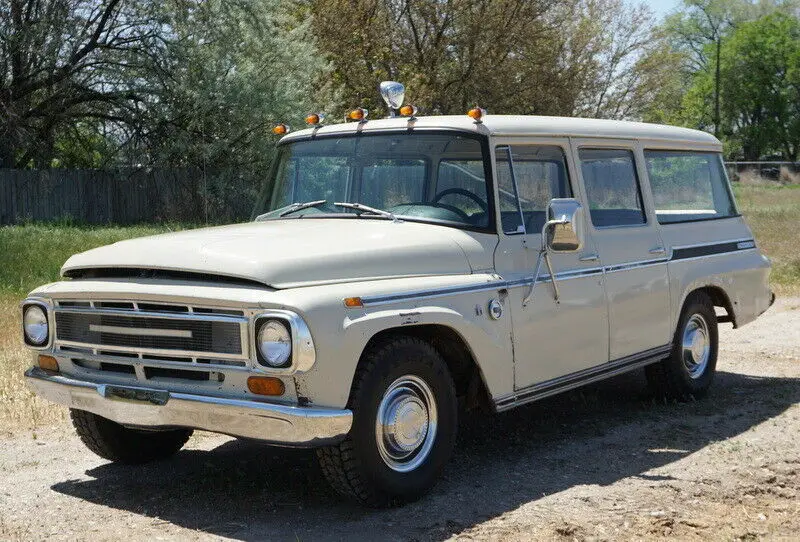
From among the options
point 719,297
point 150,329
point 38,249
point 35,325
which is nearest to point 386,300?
point 150,329

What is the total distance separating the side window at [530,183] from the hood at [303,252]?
405 mm

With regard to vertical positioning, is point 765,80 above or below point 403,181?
above

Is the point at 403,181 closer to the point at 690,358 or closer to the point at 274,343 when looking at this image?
the point at 274,343

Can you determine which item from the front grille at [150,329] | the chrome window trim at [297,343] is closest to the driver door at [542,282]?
the chrome window trim at [297,343]

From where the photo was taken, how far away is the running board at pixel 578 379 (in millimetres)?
6074

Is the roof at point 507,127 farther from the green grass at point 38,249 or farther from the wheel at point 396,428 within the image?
the green grass at point 38,249

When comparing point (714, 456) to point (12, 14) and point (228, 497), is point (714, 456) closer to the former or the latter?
point (228, 497)

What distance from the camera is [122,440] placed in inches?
247

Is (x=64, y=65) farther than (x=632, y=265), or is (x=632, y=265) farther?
(x=64, y=65)

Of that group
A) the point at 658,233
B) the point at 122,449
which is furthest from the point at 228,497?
the point at 658,233

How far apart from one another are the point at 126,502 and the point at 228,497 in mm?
520

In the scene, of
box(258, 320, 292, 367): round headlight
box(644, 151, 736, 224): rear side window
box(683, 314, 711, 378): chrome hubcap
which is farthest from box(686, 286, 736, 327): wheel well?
box(258, 320, 292, 367): round headlight

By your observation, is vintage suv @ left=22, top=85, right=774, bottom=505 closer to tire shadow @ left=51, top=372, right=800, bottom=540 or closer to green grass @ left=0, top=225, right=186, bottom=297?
tire shadow @ left=51, top=372, right=800, bottom=540

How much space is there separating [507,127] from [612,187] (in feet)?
4.08
